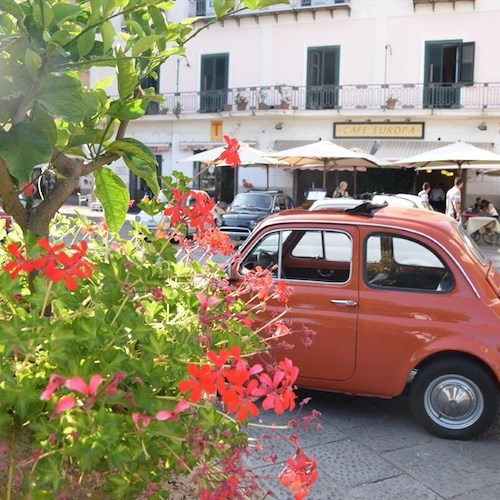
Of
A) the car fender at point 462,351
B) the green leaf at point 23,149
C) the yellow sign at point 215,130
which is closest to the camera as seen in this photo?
the green leaf at point 23,149

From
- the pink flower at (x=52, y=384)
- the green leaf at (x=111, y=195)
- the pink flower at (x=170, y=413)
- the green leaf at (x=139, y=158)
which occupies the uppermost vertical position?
the green leaf at (x=139, y=158)

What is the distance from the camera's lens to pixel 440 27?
23969mm

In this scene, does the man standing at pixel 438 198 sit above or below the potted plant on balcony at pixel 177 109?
below

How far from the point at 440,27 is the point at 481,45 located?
1663mm

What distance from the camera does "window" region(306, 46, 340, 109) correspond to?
2552 centimetres

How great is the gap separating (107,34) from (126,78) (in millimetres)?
145

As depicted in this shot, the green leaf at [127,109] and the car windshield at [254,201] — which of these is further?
the car windshield at [254,201]

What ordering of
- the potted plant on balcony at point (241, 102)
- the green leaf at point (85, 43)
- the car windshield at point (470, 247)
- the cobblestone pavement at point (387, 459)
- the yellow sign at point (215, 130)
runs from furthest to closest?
the yellow sign at point (215, 130)
the potted plant on balcony at point (241, 102)
the car windshield at point (470, 247)
the cobblestone pavement at point (387, 459)
the green leaf at point (85, 43)

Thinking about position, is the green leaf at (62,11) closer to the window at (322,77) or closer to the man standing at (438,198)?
the man standing at (438,198)

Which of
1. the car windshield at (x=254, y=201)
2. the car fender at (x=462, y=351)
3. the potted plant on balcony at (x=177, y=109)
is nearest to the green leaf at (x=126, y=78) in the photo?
the car fender at (x=462, y=351)

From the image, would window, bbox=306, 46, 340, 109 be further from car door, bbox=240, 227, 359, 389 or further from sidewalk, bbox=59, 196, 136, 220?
car door, bbox=240, 227, 359, 389

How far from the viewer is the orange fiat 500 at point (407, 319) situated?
4.40 meters

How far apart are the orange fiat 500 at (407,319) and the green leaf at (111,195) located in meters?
2.63

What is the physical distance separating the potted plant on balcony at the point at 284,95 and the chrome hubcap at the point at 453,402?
22.1 m
